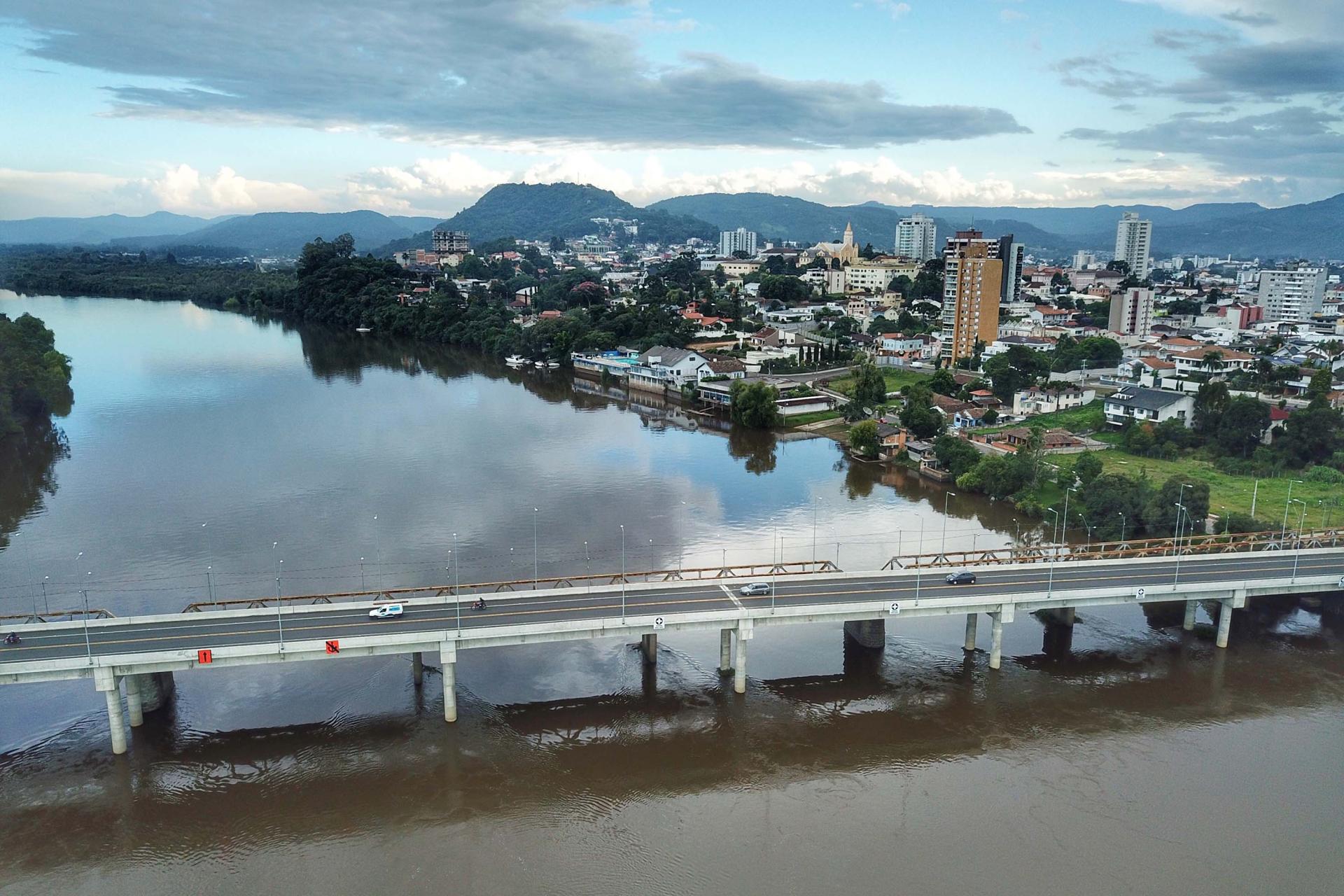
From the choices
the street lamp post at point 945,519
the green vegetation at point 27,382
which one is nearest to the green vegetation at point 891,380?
the street lamp post at point 945,519

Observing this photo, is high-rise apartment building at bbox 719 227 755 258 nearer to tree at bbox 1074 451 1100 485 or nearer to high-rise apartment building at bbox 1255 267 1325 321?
high-rise apartment building at bbox 1255 267 1325 321

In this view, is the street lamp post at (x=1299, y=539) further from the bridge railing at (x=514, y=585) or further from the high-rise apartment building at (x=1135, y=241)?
the high-rise apartment building at (x=1135, y=241)

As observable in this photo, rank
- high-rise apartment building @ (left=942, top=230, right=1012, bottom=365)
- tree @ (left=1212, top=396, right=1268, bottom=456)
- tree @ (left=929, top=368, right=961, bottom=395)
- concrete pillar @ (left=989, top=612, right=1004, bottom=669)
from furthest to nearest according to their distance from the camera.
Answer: high-rise apartment building @ (left=942, top=230, right=1012, bottom=365) < tree @ (left=929, top=368, right=961, bottom=395) < tree @ (left=1212, top=396, right=1268, bottom=456) < concrete pillar @ (left=989, top=612, right=1004, bottom=669)

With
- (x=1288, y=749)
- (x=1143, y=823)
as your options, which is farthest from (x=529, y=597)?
(x=1288, y=749)

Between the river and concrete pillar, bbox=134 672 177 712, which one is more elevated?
concrete pillar, bbox=134 672 177 712

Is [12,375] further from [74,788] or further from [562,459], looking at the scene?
[74,788]

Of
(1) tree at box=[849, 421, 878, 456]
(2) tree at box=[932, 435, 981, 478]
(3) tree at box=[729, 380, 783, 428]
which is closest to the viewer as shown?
(2) tree at box=[932, 435, 981, 478]

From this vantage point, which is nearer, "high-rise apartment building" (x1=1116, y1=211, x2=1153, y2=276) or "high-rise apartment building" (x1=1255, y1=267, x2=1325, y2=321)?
"high-rise apartment building" (x1=1255, y1=267, x2=1325, y2=321)

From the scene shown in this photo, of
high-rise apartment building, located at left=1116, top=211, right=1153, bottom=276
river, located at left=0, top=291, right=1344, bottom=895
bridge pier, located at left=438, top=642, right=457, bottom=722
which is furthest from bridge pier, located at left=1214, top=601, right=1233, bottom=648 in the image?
high-rise apartment building, located at left=1116, top=211, right=1153, bottom=276
